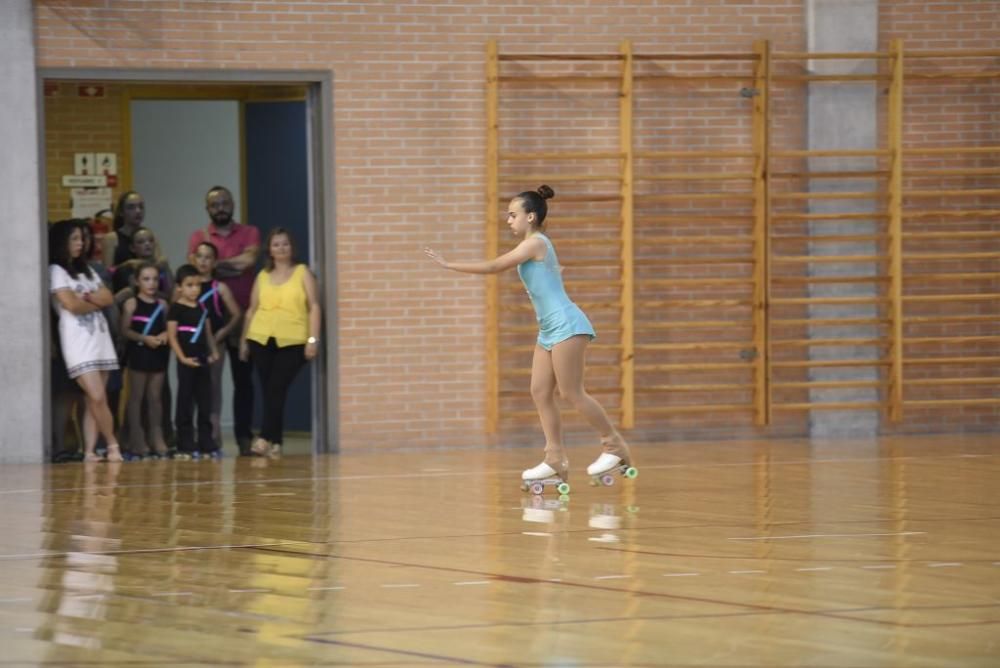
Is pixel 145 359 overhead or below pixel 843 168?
below


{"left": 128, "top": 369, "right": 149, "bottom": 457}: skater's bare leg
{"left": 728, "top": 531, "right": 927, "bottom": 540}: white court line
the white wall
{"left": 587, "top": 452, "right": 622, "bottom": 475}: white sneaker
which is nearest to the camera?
{"left": 728, "top": 531, "right": 927, "bottom": 540}: white court line

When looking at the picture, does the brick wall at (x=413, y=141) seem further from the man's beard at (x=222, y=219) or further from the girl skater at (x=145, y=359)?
the girl skater at (x=145, y=359)

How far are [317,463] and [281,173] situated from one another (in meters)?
3.85

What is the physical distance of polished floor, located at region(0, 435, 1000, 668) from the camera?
432 cm

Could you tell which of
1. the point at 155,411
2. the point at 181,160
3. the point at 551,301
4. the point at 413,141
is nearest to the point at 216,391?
the point at 155,411

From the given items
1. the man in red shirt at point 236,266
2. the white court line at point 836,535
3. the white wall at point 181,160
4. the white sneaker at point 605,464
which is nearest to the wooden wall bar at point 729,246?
the man in red shirt at point 236,266

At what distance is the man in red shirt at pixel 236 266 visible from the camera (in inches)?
425

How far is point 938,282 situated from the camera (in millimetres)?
11461

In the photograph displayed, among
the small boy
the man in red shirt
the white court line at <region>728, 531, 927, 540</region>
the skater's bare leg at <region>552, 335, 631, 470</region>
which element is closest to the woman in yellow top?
the man in red shirt

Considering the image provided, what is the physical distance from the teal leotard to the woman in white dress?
3.53 m

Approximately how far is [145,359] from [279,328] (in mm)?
899

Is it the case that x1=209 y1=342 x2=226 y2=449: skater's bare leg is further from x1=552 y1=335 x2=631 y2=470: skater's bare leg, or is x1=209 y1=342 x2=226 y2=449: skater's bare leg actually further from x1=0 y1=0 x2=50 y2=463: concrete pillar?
x1=552 y1=335 x2=631 y2=470: skater's bare leg

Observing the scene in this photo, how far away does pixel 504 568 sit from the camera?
5629mm

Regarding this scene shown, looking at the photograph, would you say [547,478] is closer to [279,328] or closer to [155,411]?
[279,328]
